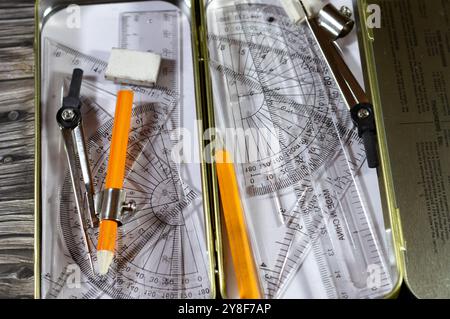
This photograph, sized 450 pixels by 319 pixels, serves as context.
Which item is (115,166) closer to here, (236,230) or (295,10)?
(236,230)

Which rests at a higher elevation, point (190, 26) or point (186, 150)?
point (190, 26)

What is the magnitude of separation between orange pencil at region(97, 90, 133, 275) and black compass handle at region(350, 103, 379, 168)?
39 cm

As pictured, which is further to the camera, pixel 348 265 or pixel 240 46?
pixel 240 46

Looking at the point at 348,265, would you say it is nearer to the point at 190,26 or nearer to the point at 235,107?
the point at 235,107

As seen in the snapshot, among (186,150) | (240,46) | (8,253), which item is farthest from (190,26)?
(8,253)

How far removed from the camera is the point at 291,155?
Result: 1062 mm

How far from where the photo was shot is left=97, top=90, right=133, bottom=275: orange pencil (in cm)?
94

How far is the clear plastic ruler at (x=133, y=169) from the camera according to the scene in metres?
0.97

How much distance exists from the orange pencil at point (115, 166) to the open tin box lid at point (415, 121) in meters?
0.44

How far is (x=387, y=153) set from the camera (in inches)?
40.3

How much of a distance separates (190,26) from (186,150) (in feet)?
0.84

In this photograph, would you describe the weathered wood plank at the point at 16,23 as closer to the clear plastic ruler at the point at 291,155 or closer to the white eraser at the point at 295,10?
the clear plastic ruler at the point at 291,155

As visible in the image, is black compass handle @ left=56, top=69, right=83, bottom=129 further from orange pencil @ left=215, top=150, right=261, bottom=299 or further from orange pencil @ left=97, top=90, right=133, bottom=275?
orange pencil @ left=215, top=150, right=261, bottom=299

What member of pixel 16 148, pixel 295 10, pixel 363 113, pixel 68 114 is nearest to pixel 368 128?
pixel 363 113
